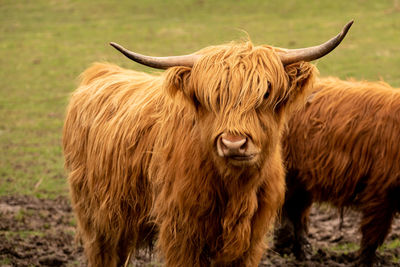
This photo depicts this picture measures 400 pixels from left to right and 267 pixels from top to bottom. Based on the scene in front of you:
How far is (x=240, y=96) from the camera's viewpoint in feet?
10.9

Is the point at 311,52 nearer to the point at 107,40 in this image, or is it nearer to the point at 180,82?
the point at 180,82

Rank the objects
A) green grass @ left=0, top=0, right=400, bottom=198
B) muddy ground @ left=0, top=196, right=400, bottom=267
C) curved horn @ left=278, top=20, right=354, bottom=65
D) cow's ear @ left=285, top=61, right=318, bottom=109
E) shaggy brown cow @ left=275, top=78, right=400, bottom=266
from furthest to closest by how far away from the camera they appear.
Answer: green grass @ left=0, top=0, right=400, bottom=198 < muddy ground @ left=0, top=196, right=400, bottom=267 < shaggy brown cow @ left=275, top=78, right=400, bottom=266 < cow's ear @ left=285, top=61, right=318, bottom=109 < curved horn @ left=278, top=20, right=354, bottom=65

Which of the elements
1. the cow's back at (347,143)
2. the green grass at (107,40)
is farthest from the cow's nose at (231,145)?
the green grass at (107,40)

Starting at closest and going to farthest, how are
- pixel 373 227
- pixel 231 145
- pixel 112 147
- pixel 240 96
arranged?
1. pixel 231 145
2. pixel 240 96
3. pixel 112 147
4. pixel 373 227

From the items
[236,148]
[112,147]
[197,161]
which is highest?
[236,148]

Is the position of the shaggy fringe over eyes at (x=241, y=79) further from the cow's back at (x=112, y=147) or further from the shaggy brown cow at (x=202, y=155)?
the cow's back at (x=112, y=147)

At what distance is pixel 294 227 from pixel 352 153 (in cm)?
100

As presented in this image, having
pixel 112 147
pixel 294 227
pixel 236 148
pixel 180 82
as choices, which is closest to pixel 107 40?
pixel 294 227

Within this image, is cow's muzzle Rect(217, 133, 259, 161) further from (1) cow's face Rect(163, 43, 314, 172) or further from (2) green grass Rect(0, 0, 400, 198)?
(2) green grass Rect(0, 0, 400, 198)

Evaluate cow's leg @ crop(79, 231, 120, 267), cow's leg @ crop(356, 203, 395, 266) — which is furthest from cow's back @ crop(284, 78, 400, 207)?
cow's leg @ crop(79, 231, 120, 267)

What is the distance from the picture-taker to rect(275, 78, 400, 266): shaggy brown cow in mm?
5148

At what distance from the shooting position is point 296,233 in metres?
5.88

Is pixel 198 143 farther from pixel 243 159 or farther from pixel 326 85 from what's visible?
pixel 326 85

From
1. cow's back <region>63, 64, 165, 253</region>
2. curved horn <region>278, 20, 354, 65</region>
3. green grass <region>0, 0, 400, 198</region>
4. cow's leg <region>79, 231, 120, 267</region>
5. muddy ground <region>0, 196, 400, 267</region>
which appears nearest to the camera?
curved horn <region>278, 20, 354, 65</region>
